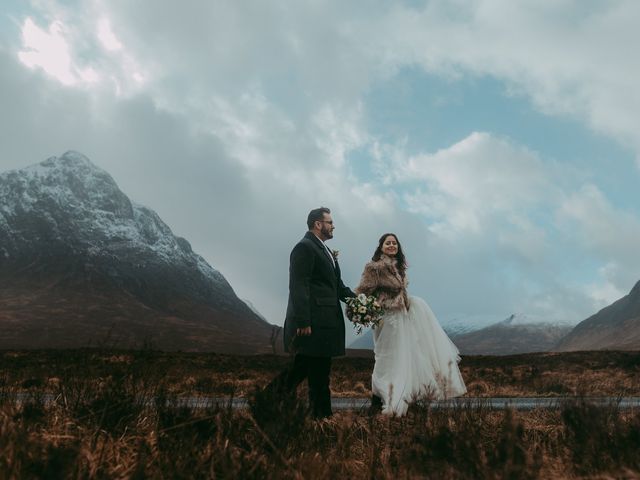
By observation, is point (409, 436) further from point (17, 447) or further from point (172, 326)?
point (172, 326)

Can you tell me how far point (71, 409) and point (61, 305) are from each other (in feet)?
478

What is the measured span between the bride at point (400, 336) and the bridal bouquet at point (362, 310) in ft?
0.83

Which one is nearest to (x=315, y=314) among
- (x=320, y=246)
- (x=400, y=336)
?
(x=320, y=246)

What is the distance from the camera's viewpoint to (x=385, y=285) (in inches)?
262

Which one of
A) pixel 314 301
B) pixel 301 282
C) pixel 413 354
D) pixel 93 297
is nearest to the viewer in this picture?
pixel 301 282

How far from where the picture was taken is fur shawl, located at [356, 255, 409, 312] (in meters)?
6.65

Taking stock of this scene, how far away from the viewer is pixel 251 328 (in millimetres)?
163375

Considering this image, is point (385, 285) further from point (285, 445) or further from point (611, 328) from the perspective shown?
point (611, 328)

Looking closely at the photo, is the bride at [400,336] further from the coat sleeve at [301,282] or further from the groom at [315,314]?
the coat sleeve at [301,282]

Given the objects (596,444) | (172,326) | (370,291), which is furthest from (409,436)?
(172,326)

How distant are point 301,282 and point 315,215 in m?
0.75

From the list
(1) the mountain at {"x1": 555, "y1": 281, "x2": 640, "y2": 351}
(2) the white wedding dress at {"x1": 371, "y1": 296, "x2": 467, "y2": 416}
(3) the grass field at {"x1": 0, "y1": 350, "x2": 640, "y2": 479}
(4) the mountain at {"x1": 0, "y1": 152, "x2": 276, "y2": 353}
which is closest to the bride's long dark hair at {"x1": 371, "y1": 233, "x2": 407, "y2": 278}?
(2) the white wedding dress at {"x1": 371, "y1": 296, "x2": 467, "y2": 416}

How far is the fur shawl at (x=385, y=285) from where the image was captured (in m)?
6.65

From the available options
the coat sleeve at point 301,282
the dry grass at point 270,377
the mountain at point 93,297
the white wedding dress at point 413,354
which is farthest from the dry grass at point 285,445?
the mountain at point 93,297
